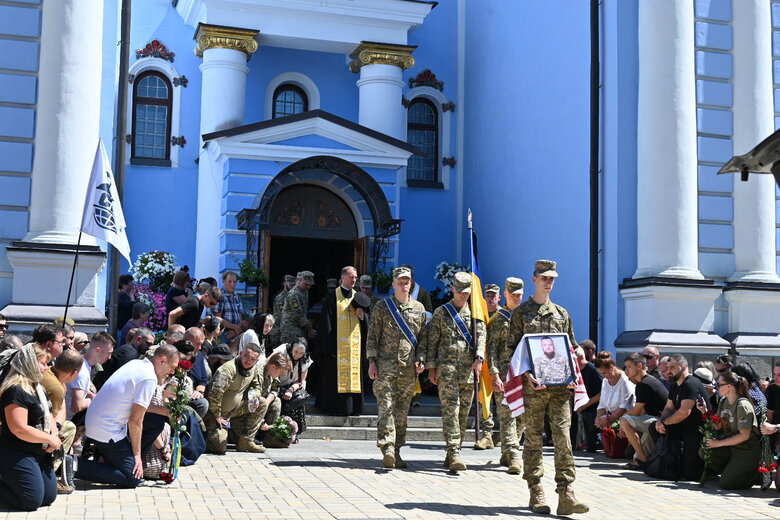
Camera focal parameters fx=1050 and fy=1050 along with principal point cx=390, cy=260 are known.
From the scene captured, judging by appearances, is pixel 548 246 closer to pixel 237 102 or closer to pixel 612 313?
pixel 612 313

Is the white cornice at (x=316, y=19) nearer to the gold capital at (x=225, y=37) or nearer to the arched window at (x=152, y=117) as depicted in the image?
the gold capital at (x=225, y=37)

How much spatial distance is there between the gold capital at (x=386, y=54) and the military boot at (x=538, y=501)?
1388 centimetres

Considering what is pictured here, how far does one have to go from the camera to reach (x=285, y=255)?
21.7 m

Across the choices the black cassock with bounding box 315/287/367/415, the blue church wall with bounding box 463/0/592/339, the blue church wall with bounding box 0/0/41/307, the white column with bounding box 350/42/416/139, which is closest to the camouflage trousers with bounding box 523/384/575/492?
the black cassock with bounding box 315/287/367/415

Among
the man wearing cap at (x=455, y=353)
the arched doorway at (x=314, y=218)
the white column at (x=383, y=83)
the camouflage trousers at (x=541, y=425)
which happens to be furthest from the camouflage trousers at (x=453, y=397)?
the white column at (x=383, y=83)

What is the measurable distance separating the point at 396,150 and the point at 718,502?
1128 cm

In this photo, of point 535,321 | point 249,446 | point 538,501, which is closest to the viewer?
point 538,501

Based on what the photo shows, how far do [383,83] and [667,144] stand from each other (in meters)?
7.34

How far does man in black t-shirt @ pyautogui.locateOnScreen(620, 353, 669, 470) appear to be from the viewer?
39.8 feet

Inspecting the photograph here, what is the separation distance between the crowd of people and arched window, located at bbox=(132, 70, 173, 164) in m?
6.14

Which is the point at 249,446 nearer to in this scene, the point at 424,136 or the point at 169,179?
the point at 169,179

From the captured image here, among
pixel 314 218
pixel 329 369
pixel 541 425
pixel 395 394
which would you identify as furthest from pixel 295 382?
pixel 314 218

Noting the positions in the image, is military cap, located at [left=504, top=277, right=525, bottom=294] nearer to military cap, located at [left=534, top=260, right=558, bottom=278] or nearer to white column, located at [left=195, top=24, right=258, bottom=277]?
military cap, located at [left=534, top=260, right=558, bottom=278]

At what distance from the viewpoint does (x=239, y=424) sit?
40.9 ft
